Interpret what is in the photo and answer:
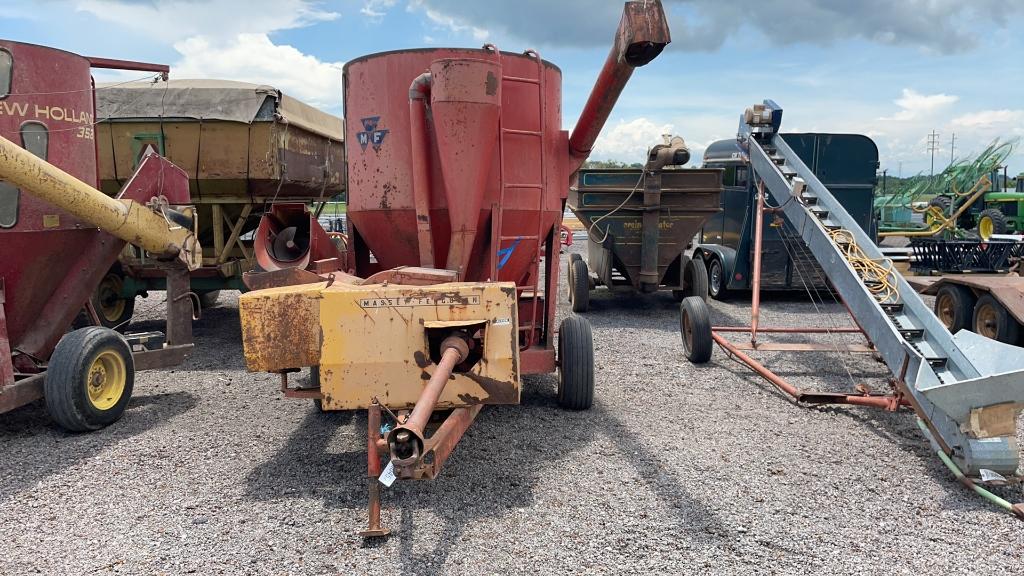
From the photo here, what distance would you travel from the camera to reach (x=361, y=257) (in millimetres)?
5492

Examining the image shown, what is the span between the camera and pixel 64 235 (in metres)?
5.26

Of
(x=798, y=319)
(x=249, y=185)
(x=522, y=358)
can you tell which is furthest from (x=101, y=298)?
(x=798, y=319)

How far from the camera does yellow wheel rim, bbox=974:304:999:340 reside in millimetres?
6910

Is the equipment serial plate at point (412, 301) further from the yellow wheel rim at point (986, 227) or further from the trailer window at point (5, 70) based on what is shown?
the yellow wheel rim at point (986, 227)

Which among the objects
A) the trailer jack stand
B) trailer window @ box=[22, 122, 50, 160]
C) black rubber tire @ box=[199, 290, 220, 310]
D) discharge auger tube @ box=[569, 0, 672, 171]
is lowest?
the trailer jack stand

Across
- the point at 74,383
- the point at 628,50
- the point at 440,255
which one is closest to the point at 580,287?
the point at 440,255

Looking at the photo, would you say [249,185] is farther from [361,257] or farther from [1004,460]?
[1004,460]

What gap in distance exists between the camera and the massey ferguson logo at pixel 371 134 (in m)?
4.87

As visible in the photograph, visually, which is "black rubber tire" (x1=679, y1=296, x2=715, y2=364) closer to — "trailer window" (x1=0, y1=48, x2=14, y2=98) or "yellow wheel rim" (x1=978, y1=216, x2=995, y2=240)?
"trailer window" (x1=0, y1=48, x2=14, y2=98)

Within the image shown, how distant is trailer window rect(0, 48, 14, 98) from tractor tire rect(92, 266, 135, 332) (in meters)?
3.94

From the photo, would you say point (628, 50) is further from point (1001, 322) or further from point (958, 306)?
point (958, 306)

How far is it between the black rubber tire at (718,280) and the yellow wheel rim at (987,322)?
4.04 meters

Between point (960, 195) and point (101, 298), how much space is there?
1928 centimetres

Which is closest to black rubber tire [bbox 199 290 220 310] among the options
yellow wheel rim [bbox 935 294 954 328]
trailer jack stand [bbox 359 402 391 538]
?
trailer jack stand [bbox 359 402 391 538]
